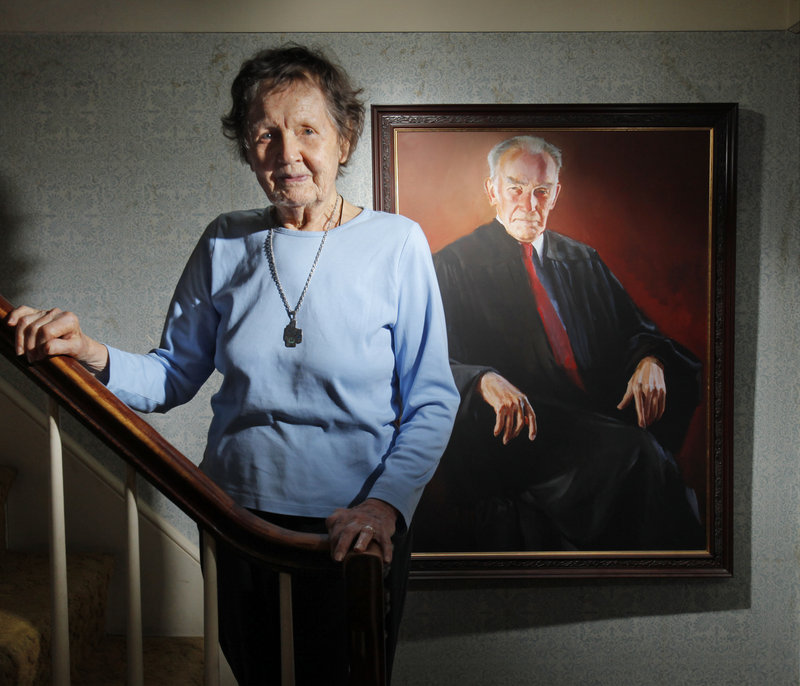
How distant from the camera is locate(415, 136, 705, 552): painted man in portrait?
185 cm

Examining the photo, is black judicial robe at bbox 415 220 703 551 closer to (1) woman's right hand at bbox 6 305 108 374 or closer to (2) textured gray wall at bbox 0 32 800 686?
(2) textured gray wall at bbox 0 32 800 686

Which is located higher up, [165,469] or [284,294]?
[284,294]

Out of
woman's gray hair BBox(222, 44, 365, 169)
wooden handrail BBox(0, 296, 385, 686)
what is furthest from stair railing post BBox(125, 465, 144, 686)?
woman's gray hair BBox(222, 44, 365, 169)

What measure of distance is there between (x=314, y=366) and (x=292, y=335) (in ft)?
0.28

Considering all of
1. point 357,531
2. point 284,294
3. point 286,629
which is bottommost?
point 286,629

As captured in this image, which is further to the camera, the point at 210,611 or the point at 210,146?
the point at 210,146

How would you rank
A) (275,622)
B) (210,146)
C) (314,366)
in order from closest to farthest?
1. (275,622)
2. (314,366)
3. (210,146)

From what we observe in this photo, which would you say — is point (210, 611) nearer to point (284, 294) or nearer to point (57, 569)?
point (57, 569)

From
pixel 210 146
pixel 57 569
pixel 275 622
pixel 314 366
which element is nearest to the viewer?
pixel 57 569

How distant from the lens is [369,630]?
92 centimetres

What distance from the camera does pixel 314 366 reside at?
1369mm

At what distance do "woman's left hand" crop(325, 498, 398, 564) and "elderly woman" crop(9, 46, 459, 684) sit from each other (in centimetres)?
15

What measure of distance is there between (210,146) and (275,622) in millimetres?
1233

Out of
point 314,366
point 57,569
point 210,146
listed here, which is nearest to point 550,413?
point 314,366
